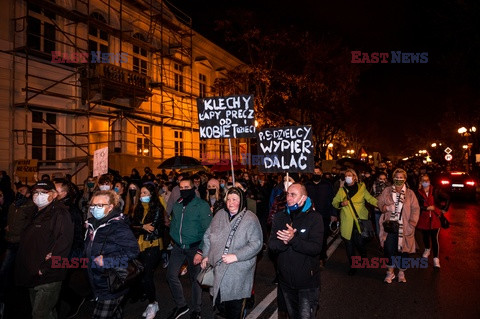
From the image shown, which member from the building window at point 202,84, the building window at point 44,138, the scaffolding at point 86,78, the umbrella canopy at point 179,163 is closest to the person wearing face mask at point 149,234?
the umbrella canopy at point 179,163

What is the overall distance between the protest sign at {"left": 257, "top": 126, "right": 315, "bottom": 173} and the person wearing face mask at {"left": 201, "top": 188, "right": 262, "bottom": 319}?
239cm

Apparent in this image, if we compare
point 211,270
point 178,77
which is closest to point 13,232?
point 211,270

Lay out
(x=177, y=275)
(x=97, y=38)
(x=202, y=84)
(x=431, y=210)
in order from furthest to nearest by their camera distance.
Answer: (x=202, y=84), (x=97, y=38), (x=431, y=210), (x=177, y=275)

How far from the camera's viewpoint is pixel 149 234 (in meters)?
5.45

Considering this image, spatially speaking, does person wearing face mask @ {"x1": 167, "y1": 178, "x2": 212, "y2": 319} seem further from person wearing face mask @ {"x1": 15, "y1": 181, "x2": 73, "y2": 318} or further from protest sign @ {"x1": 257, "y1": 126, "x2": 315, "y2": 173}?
protest sign @ {"x1": 257, "y1": 126, "x2": 315, "y2": 173}

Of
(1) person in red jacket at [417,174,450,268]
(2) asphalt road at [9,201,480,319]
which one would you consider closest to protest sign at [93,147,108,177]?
(2) asphalt road at [9,201,480,319]

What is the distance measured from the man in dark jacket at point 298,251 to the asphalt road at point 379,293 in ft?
4.58

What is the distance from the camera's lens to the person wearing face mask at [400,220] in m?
6.46

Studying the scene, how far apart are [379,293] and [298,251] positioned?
300 cm

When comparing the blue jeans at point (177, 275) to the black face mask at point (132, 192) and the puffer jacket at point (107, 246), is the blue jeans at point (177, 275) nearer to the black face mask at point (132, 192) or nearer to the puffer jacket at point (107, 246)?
the puffer jacket at point (107, 246)

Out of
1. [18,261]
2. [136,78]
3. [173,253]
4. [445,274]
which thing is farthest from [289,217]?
[136,78]

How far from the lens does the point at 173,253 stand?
5.29 meters

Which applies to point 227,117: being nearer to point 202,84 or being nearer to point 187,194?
point 187,194

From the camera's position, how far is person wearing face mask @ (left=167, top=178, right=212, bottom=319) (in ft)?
16.9
